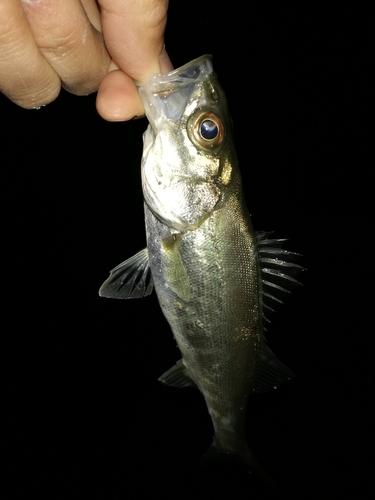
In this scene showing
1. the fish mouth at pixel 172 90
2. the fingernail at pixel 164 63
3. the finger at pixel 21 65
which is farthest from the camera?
the fingernail at pixel 164 63


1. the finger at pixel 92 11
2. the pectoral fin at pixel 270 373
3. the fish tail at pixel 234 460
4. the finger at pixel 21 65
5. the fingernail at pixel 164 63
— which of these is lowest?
the fish tail at pixel 234 460

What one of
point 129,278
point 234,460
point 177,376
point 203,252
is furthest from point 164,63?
point 234,460

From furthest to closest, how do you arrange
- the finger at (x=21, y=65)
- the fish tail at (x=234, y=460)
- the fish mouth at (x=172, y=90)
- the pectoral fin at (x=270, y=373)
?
the fish tail at (x=234, y=460), the pectoral fin at (x=270, y=373), the fish mouth at (x=172, y=90), the finger at (x=21, y=65)

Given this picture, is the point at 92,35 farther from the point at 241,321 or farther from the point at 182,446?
the point at 182,446

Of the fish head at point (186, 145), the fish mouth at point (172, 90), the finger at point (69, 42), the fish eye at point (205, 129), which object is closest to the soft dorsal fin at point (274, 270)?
the fish head at point (186, 145)

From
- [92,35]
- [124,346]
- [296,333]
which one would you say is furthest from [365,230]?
[92,35]

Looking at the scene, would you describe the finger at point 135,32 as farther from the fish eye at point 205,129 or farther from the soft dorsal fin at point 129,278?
the soft dorsal fin at point 129,278
